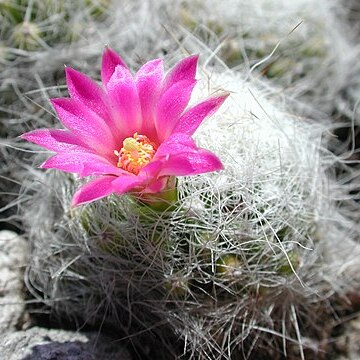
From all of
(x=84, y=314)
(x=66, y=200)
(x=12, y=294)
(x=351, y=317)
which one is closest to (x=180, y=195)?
(x=66, y=200)

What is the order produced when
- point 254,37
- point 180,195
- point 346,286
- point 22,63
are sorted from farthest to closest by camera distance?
1. point 254,37
2. point 22,63
3. point 346,286
4. point 180,195

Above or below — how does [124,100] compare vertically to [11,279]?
above

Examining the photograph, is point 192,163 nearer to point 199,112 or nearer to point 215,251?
point 199,112

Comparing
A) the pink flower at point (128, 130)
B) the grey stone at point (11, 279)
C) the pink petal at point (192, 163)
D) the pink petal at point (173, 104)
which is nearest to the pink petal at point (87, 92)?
the pink flower at point (128, 130)

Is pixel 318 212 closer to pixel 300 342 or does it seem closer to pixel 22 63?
pixel 300 342

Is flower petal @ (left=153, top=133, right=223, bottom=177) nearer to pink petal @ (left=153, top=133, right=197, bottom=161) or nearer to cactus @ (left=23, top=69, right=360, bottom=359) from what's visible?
pink petal @ (left=153, top=133, right=197, bottom=161)

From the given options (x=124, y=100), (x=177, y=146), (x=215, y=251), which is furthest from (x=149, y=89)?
(x=215, y=251)
